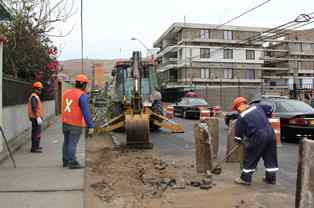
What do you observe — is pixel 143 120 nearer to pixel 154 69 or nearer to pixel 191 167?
pixel 191 167

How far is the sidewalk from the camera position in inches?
253

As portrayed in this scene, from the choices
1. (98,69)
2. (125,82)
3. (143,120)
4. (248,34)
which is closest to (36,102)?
(143,120)

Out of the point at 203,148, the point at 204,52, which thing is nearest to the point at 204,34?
the point at 204,52

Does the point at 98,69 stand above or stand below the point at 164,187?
above

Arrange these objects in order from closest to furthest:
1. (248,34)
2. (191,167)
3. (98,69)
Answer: (191,167)
(98,69)
(248,34)

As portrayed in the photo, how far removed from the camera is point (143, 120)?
1363 cm

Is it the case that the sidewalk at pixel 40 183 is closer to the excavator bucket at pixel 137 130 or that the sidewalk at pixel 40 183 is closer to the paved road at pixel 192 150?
the excavator bucket at pixel 137 130

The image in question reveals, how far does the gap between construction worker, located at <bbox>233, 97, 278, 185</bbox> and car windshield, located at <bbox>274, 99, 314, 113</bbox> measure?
7.50 meters

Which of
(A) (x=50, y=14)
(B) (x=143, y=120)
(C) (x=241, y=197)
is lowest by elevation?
(C) (x=241, y=197)

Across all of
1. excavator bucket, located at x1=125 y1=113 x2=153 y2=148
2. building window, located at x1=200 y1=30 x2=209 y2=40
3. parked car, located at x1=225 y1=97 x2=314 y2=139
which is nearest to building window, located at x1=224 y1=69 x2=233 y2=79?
building window, located at x1=200 y1=30 x2=209 y2=40

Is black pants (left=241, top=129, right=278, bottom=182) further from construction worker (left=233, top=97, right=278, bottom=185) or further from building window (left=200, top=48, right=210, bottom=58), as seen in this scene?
building window (left=200, top=48, right=210, bottom=58)

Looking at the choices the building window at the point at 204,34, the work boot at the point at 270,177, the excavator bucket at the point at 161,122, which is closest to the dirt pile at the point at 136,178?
the work boot at the point at 270,177

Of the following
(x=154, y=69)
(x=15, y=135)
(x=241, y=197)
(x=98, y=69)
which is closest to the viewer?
(x=241, y=197)

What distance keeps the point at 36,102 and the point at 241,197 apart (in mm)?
5788
